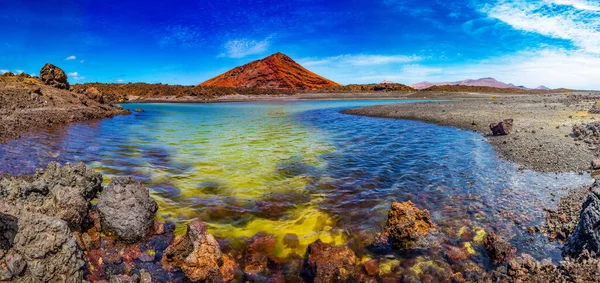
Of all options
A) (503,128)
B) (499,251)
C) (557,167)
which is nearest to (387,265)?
(499,251)

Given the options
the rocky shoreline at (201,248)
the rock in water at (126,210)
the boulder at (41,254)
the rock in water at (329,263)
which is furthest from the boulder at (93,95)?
the rock in water at (329,263)

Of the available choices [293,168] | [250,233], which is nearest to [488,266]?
[250,233]

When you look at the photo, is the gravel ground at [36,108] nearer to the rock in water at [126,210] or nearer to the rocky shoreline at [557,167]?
the rock in water at [126,210]

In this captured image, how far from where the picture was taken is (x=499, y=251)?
5051 millimetres

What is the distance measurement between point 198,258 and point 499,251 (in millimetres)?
5087

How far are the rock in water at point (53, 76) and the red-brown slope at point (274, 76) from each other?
76.0 m

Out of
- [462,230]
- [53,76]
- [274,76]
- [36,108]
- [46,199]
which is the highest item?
[274,76]

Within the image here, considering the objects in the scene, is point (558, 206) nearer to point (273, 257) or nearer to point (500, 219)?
point (500, 219)

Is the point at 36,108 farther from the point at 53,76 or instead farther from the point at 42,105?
the point at 53,76

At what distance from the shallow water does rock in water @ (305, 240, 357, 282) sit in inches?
16.8

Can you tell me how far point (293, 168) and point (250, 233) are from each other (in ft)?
16.3

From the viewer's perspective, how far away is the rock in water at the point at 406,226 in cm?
570

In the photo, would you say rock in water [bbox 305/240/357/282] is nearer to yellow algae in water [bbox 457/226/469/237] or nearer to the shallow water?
the shallow water

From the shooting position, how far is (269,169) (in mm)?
10805
